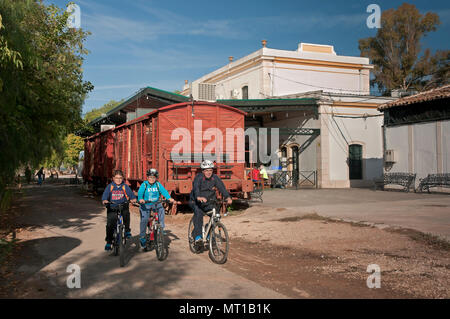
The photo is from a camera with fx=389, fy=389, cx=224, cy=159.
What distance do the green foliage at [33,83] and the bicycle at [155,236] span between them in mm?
2423

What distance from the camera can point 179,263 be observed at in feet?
22.1

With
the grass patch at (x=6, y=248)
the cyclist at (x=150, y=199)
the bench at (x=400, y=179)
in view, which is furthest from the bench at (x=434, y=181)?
the grass patch at (x=6, y=248)

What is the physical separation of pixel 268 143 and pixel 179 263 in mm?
21992

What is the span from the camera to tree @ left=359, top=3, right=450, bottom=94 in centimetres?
3900

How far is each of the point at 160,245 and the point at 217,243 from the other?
1019 millimetres

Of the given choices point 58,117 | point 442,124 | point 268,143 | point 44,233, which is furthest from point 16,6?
point 268,143

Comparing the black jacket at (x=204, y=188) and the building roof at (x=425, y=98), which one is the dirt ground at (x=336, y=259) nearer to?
the black jacket at (x=204, y=188)

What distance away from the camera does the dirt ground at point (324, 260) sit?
5.23 m

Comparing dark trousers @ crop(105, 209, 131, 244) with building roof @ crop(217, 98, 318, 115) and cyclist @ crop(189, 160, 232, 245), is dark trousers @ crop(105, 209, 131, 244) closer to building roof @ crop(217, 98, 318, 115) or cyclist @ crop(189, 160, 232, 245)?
cyclist @ crop(189, 160, 232, 245)

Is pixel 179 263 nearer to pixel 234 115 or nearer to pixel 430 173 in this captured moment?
pixel 234 115

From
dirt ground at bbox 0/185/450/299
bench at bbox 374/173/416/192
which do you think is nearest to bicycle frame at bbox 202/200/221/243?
dirt ground at bbox 0/185/450/299

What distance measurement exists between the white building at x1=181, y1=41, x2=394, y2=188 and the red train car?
307 inches

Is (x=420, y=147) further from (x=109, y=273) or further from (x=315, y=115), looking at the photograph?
(x=109, y=273)

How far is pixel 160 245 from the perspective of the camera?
6.94 meters
